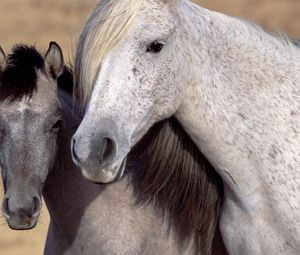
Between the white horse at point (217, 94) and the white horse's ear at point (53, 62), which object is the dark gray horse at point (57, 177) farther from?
the white horse at point (217, 94)

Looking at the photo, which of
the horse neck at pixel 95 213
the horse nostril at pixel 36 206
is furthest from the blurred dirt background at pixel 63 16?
the horse nostril at pixel 36 206

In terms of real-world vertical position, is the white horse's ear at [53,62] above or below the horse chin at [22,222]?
above

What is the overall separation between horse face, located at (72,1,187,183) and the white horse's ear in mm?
924

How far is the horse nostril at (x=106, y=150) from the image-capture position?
484 cm

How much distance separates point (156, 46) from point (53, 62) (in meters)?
1.05

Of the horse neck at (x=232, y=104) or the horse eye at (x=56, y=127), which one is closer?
the horse neck at (x=232, y=104)

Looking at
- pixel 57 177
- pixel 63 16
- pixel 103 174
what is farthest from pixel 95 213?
pixel 63 16

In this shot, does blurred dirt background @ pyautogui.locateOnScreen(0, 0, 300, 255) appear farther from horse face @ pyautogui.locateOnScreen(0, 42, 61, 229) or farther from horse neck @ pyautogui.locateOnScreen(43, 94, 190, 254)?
horse face @ pyautogui.locateOnScreen(0, 42, 61, 229)

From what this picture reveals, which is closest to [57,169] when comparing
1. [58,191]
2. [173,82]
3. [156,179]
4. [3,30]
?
[58,191]

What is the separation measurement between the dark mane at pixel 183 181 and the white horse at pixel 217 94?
179 mm

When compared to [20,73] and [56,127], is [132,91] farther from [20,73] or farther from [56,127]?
[20,73]

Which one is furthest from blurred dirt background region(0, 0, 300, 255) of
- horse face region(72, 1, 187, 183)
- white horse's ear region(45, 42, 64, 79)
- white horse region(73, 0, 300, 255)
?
horse face region(72, 1, 187, 183)

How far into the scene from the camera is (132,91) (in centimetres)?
499

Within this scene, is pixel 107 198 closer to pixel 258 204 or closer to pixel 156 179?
pixel 156 179
